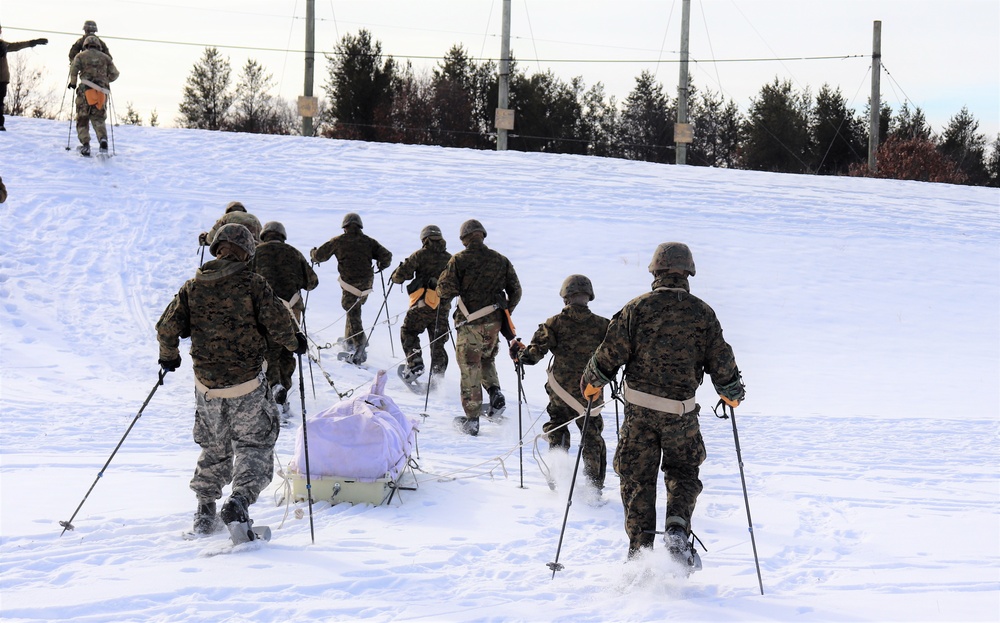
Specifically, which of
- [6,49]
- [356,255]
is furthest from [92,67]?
[356,255]

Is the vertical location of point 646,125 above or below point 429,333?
above

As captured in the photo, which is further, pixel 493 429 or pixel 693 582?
pixel 493 429

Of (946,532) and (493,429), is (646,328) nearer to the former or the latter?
(946,532)

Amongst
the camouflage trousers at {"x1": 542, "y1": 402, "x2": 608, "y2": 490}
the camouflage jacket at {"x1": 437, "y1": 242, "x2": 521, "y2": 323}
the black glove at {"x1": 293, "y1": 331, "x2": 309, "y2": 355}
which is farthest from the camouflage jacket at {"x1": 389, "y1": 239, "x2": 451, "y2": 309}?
the black glove at {"x1": 293, "y1": 331, "x2": 309, "y2": 355}

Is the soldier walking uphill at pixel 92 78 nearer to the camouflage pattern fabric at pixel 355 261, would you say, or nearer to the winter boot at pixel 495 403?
the camouflage pattern fabric at pixel 355 261

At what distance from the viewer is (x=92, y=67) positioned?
15.6 metres

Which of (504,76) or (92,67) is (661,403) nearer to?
(92,67)

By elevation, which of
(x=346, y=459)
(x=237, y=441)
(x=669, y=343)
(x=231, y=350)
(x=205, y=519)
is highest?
(x=669, y=343)

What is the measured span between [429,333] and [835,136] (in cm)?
3364

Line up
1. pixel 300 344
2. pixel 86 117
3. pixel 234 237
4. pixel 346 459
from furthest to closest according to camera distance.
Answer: pixel 86 117 < pixel 346 459 < pixel 300 344 < pixel 234 237

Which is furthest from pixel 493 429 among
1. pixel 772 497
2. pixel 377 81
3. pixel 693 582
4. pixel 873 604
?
pixel 377 81

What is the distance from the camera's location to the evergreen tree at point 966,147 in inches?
1742

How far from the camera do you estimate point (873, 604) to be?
521 cm

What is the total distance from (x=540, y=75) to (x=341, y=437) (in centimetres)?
3629
